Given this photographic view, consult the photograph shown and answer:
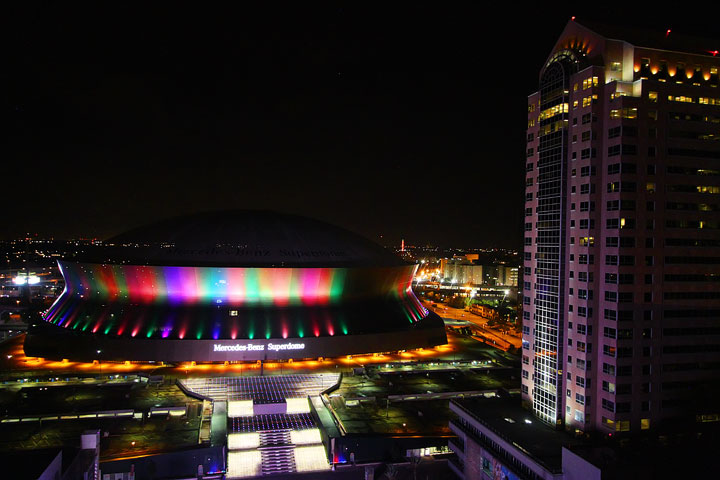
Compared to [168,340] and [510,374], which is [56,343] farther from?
[510,374]

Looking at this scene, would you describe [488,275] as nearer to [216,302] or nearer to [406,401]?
[216,302]

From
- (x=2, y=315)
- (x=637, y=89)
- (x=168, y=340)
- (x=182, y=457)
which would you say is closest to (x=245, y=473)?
(x=182, y=457)

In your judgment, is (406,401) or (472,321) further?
(472,321)

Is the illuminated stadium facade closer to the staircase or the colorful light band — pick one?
the colorful light band

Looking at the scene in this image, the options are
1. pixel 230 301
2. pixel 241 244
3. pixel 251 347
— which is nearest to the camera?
pixel 251 347

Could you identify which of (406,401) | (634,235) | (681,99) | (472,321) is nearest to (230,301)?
(406,401)

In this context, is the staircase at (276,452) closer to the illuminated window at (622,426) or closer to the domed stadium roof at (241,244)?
the illuminated window at (622,426)

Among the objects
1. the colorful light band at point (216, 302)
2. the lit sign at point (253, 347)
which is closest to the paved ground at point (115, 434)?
the lit sign at point (253, 347)
